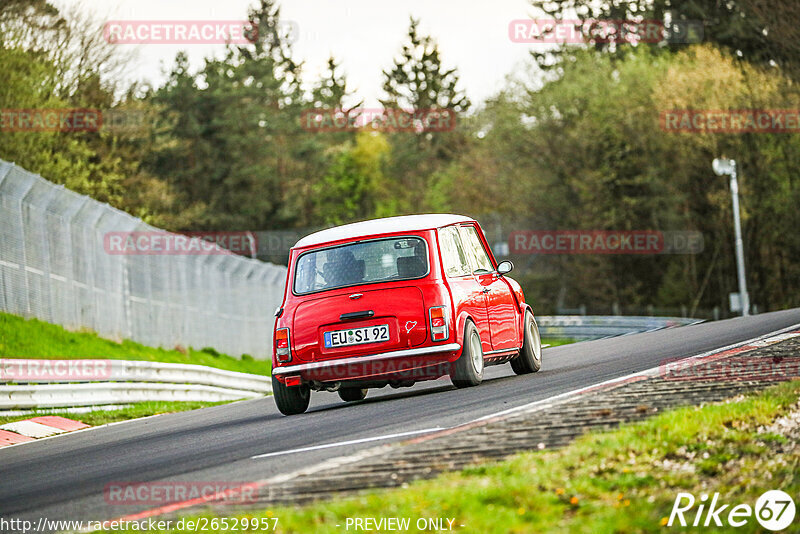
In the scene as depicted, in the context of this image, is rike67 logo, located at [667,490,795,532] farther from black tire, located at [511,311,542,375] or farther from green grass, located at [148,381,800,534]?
black tire, located at [511,311,542,375]

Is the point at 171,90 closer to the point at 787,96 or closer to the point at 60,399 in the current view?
the point at 787,96

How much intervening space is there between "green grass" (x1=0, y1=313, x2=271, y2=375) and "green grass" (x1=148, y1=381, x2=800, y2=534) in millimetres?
16817

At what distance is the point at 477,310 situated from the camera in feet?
40.6

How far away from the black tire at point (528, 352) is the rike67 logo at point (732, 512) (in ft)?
27.4

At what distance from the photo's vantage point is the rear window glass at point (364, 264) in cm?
1208

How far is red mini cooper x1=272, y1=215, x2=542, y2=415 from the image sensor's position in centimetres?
1168

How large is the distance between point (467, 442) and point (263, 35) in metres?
92.1

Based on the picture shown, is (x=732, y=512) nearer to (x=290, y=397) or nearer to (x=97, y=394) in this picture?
(x=290, y=397)

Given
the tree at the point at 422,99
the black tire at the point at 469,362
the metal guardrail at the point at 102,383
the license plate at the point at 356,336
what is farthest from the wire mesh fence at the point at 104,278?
the tree at the point at 422,99

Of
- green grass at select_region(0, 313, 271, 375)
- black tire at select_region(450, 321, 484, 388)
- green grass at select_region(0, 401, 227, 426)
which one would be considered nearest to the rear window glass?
black tire at select_region(450, 321, 484, 388)

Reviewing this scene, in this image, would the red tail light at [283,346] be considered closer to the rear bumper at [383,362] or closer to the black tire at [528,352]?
the rear bumper at [383,362]

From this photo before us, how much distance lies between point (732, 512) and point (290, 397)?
7.70 metres

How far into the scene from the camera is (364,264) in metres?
12.2

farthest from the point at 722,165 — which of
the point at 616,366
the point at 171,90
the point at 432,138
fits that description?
the point at 432,138
